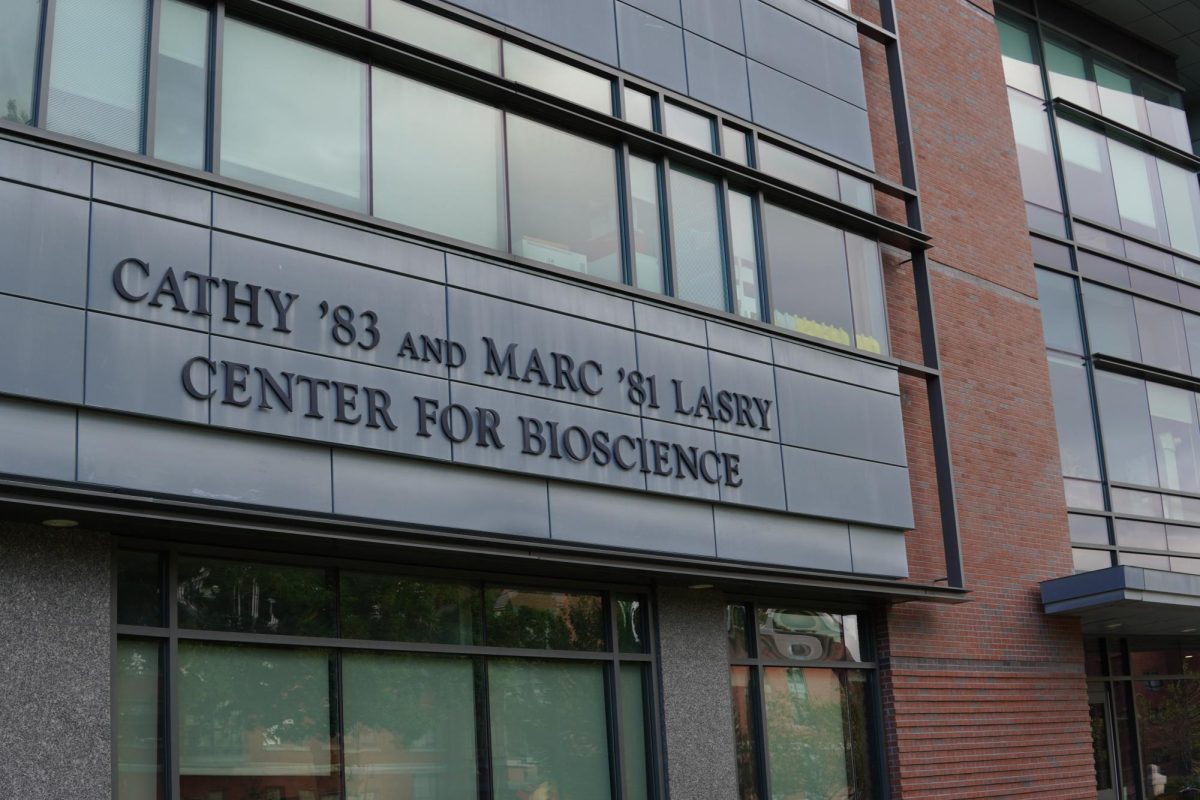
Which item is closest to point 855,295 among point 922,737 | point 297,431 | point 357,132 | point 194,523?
point 922,737

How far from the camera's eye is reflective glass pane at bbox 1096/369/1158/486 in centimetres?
2073

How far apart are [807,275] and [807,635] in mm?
4152

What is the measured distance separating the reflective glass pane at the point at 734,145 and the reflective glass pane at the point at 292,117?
478cm

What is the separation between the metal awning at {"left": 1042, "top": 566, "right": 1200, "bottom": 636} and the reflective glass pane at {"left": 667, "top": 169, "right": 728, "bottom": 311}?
644 centimetres

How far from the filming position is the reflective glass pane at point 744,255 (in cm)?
1512

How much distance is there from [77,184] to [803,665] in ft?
30.4

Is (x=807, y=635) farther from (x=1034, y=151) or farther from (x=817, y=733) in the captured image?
(x=1034, y=151)

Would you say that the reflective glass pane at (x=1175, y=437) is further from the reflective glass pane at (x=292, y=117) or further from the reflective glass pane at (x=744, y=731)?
the reflective glass pane at (x=292, y=117)

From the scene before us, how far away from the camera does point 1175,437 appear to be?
72.2 ft

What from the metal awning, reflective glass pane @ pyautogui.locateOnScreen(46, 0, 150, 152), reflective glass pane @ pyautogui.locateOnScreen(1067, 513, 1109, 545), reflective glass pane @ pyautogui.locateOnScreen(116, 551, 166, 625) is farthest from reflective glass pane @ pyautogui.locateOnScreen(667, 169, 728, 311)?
reflective glass pane @ pyautogui.locateOnScreen(1067, 513, 1109, 545)

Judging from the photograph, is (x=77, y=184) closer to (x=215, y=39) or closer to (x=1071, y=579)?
(x=215, y=39)

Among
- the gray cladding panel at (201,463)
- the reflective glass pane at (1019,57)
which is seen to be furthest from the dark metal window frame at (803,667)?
the reflective glass pane at (1019,57)

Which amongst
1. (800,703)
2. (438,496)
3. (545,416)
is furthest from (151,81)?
(800,703)

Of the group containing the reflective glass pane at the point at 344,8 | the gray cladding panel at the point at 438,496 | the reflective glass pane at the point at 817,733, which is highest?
the reflective glass pane at the point at 344,8
